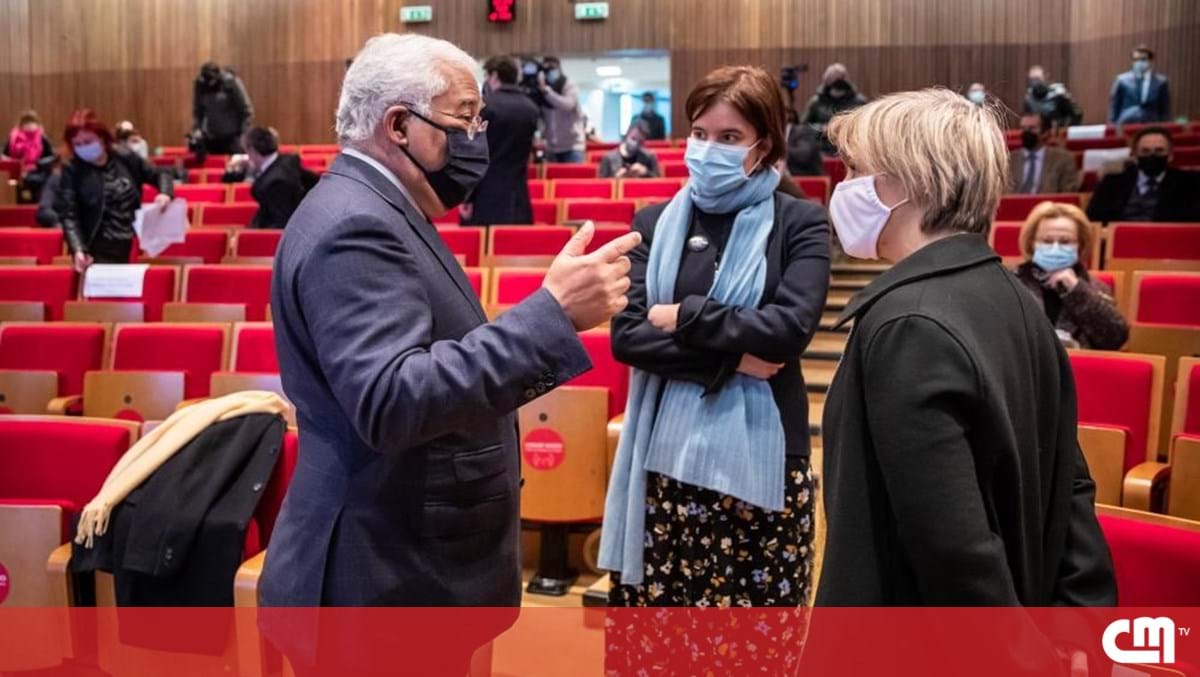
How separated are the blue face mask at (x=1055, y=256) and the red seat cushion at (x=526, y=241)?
2564 mm

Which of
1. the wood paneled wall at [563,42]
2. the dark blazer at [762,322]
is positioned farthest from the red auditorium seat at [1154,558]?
the wood paneled wall at [563,42]

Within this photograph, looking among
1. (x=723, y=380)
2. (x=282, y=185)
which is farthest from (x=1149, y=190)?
(x=723, y=380)

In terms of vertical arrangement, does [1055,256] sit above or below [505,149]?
below

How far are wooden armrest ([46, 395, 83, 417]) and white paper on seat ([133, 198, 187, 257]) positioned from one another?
195 cm

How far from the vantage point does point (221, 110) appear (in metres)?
11.1

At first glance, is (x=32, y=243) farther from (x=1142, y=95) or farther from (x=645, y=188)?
(x=1142, y=95)

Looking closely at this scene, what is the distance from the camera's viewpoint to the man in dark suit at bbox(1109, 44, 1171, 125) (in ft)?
36.0

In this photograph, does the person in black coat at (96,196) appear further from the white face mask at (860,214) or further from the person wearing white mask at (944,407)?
the person wearing white mask at (944,407)

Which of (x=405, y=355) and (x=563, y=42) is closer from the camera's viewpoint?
(x=405, y=355)

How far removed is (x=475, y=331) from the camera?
1361 mm

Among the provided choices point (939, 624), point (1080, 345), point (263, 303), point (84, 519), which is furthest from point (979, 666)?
point (263, 303)

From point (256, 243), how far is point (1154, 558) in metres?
4.97

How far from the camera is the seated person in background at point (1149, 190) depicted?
5.80m

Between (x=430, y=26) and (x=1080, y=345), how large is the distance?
11.5 meters
